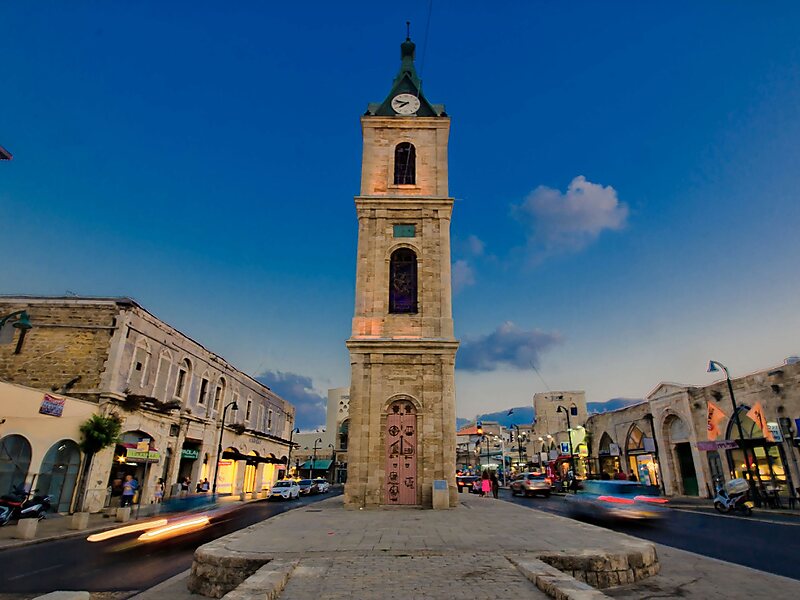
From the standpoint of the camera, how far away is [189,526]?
1767 cm

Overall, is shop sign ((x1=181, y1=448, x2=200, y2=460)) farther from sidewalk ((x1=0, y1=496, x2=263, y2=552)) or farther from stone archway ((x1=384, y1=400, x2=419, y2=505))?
stone archway ((x1=384, y1=400, x2=419, y2=505))

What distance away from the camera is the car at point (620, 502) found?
17.7 m

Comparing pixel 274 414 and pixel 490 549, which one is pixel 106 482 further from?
pixel 274 414

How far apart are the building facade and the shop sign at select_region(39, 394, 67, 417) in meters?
1.79

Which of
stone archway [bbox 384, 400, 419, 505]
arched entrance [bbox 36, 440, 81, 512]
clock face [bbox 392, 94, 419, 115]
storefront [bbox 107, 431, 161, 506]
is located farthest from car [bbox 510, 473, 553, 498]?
arched entrance [bbox 36, 440, 81, 512]

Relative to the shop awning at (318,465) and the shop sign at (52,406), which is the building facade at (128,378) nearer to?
the shop sign at (52,406)

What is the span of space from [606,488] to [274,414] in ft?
125

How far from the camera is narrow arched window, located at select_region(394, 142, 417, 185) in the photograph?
25344mm

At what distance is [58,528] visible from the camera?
1609 cm

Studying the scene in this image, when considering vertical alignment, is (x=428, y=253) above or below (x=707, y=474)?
above

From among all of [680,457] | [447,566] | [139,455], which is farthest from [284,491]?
[680,457]

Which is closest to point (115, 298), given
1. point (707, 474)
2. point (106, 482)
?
point (106, 482)

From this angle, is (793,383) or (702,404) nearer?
(793,383)

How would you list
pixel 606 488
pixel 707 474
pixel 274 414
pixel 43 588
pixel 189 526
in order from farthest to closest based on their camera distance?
pixel 274 414 < pixel 707 474 < pixel 606 488 < pixel 189 526 < pixel 43 588
